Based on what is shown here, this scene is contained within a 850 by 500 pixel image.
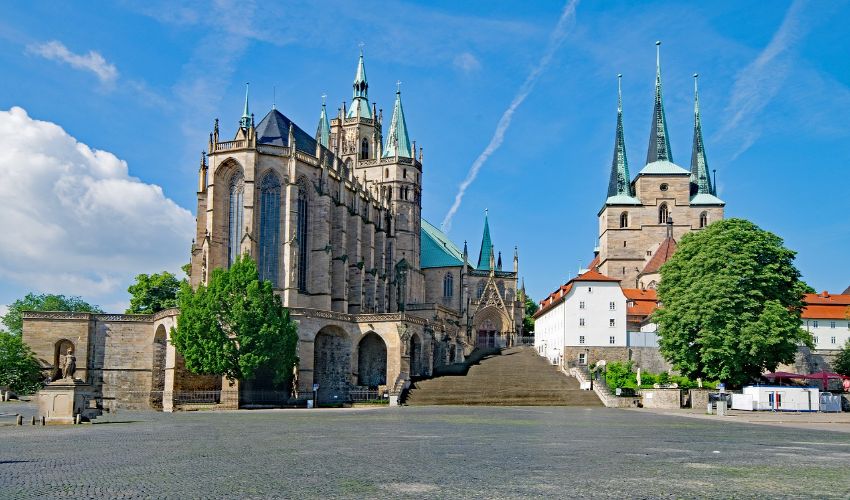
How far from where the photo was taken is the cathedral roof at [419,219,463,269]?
9981 centimetres

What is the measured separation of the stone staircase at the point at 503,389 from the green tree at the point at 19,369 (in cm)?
2560

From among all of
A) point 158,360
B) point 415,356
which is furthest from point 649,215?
point 158,360

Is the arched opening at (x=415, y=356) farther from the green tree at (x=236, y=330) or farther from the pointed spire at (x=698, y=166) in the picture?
the pointed spire at (x=698, y=166)

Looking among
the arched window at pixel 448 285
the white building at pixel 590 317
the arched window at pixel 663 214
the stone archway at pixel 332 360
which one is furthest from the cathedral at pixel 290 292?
the arched window at pixel 663 214

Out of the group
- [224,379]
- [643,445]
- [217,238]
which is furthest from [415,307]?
[643,445]

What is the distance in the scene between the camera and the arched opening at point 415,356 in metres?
62.2

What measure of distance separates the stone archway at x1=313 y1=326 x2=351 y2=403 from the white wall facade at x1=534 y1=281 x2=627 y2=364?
63.4 feet

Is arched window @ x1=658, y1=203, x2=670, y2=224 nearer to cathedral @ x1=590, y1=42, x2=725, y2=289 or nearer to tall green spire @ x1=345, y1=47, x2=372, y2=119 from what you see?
cathedral @ x1=590, y1=42, x2=725, y2=289

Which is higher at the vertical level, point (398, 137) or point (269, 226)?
point (398, 137)

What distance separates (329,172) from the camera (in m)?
69.0

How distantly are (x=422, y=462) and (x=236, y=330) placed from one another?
117 feet

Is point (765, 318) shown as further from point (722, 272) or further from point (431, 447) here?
point (431, 447)

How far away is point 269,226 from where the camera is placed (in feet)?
207

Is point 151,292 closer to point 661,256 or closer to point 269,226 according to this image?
point 269,226
